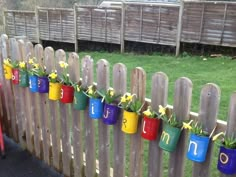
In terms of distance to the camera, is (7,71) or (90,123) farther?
(7,71)

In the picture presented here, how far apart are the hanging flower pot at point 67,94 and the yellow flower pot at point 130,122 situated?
65 centimetres

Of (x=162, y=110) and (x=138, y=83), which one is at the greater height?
(x=138, y=83)

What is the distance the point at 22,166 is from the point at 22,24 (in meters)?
11.0

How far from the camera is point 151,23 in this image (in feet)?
30.0

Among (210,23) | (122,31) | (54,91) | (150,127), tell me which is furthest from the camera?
(122,31)

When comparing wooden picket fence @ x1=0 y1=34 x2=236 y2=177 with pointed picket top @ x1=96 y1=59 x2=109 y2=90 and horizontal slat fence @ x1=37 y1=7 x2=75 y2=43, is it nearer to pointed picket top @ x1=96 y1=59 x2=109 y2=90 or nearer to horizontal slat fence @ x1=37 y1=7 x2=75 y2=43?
pointed picket top @ x1=96 y1=59 x2=109 y2=90

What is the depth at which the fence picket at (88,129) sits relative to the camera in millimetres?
2258

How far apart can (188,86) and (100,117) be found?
78 cm

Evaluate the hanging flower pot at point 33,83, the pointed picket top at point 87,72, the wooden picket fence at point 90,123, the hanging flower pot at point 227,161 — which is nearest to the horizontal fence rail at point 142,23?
the wooden picket fence at point 90,123

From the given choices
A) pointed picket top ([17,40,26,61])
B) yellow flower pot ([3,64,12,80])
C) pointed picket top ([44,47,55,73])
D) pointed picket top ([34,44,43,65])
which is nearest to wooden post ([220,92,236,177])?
pointed picket top ([44,47,55,73])

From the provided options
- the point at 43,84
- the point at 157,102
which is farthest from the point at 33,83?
the point at 157,102

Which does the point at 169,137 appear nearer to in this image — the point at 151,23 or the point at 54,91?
the point at 54,91

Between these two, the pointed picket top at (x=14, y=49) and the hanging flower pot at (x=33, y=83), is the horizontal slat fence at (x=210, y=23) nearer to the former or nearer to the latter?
the pointed picket top at (x=14, y=49)

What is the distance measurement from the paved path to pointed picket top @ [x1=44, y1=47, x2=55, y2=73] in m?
1.04
